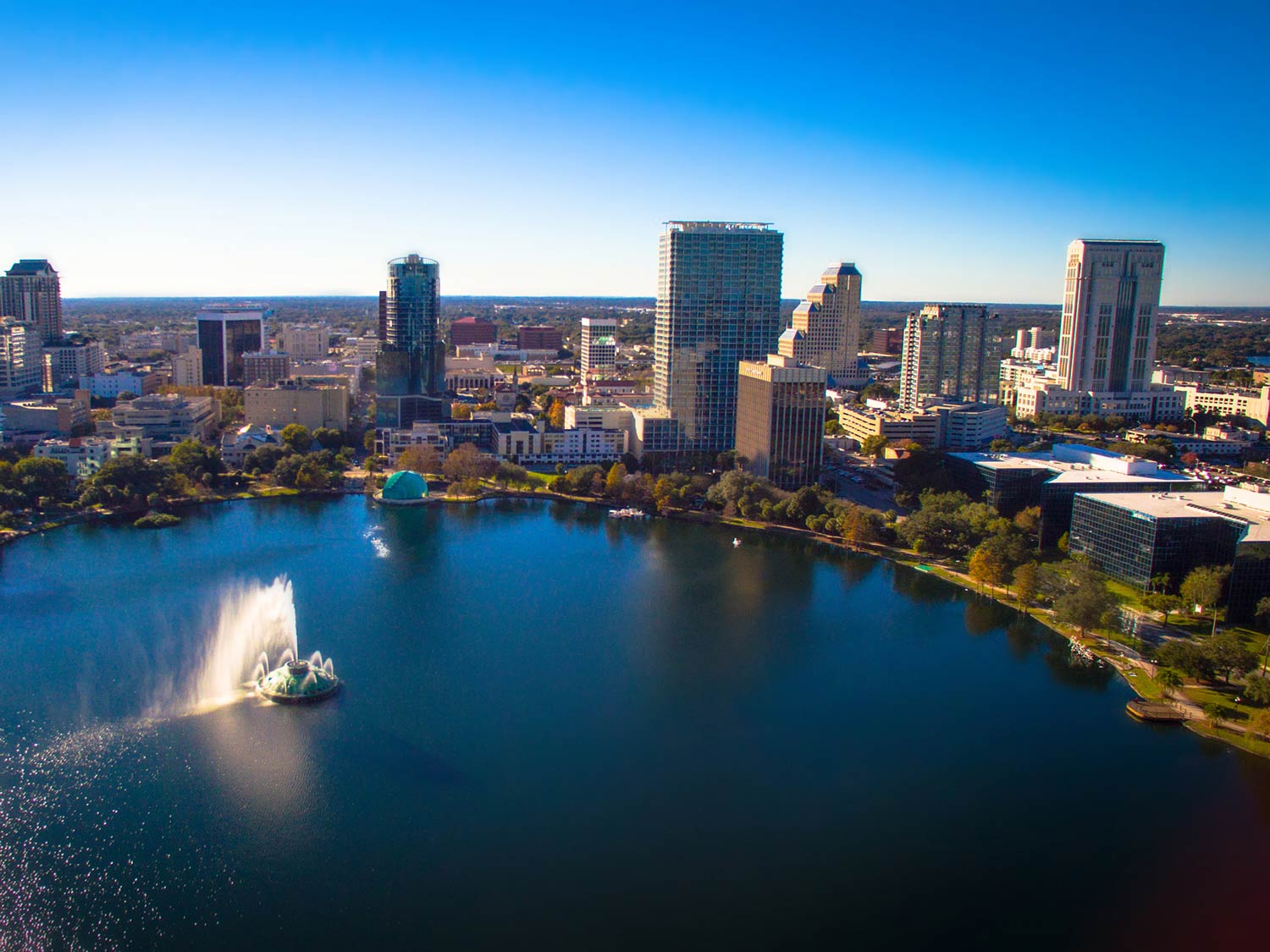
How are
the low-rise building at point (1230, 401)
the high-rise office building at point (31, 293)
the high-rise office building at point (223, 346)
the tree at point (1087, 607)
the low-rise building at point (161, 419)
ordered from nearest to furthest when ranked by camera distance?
the tree at point (1087, 607) < the low-rise building at point (161, 419) < the low-rise building at point (1230, 401) < the high-rise office building at point (223, 346) < the high-rise office building at point (31, 293)

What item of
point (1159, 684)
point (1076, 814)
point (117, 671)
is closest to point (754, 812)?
point (1076, 814)

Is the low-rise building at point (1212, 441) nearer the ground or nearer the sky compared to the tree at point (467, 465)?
nearer the sky

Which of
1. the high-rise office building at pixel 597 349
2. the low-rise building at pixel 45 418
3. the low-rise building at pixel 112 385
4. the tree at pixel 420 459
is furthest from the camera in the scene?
the high-rise office building at pixel 597 349

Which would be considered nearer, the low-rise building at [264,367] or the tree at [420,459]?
the tree at [420,459]

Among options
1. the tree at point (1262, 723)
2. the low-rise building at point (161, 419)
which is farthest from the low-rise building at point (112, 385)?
the tree at point (1262, 723)

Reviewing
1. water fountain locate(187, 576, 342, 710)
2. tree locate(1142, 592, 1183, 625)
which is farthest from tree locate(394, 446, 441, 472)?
tree locate(1142, 592, 1183, 625)

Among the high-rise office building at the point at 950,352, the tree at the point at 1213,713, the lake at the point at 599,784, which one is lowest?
the lake at the point at 599,784

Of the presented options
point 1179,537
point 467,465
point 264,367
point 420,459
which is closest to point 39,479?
point 420,459

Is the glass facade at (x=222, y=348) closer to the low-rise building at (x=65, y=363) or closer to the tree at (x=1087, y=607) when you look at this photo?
the low-rise building at (x=65, y=363)

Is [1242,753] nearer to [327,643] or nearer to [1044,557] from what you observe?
[1044,557]
